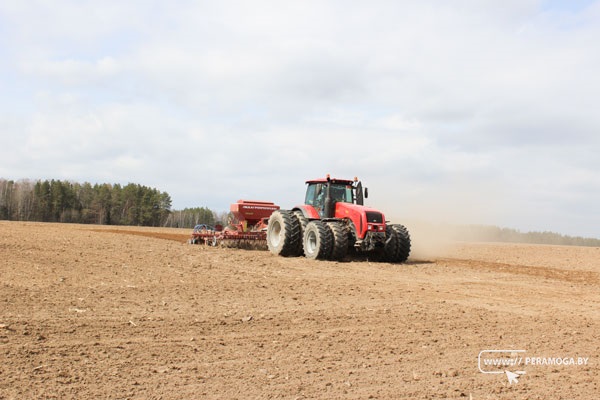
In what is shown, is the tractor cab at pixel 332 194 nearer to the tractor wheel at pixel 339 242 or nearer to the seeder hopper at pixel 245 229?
the tractor wheel at pixel 339 242

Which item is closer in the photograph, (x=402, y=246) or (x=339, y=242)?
(x=339, y=242)

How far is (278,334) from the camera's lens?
24.2 ft

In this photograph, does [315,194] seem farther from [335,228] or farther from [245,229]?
[245,229]

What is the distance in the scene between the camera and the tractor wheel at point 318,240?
17.2m

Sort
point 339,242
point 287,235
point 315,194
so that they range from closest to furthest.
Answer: point 339,242 < point 287,235 < point 315,194

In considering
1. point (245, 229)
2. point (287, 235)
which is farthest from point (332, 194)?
point (245, 229)

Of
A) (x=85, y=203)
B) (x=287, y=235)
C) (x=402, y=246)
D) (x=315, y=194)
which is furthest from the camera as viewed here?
(x=85, y=203)

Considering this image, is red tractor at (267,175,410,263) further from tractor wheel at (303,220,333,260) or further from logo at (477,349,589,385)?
logo at (477,349,589,385)

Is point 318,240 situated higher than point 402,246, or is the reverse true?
point 318,240

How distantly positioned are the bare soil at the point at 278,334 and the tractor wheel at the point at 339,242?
3.18 meters

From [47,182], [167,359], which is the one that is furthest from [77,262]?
[47,182]

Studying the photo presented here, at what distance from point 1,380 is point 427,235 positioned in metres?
22.1

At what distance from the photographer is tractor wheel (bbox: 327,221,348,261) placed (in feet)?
56.4

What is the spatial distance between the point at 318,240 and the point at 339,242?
2.20ft
